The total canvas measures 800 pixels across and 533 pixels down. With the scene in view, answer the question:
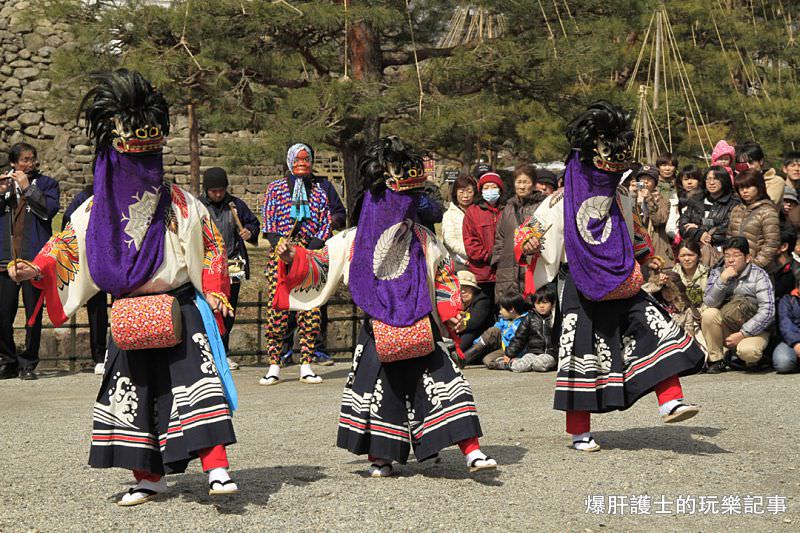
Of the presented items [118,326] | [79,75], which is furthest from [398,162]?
[79,75]

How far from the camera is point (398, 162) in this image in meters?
5.96

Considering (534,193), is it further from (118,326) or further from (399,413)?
(118,326)

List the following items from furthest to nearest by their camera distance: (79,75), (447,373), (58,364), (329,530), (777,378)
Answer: (79,75) → (58,364) → (777,378) → (447,373) → (329,530)

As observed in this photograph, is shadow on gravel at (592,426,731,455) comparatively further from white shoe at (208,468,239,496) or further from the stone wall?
the stone wall

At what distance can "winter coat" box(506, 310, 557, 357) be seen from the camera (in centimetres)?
1020

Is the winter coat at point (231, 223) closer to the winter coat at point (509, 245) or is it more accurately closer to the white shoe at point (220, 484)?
the winter coat at point (509, 245)

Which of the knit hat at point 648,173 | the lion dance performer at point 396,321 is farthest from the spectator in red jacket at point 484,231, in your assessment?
the lion dance performer at point 396,321

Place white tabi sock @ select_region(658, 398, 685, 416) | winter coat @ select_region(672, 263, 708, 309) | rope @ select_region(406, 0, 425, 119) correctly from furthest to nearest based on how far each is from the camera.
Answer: rope @ select_region(406, 0, 425, 119) → winter coat @ select_region(672, 263, 708, 309) → white tabi sock @ select_region(658, 398, 685, 416)

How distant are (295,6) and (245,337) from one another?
3330 mm

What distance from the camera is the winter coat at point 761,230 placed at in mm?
9625

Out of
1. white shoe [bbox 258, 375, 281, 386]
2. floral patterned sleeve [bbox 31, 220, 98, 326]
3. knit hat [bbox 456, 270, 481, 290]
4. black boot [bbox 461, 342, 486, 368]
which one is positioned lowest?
white shoe [bbox 258, 375, 281, 386]

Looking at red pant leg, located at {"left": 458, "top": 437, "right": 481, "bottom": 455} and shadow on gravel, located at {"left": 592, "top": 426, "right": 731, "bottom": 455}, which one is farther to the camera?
shadow on gravel, located at {"left": 592, "top": 426, "right": 731, "bottom": 455}

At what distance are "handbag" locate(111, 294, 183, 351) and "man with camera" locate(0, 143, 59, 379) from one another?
4.77m

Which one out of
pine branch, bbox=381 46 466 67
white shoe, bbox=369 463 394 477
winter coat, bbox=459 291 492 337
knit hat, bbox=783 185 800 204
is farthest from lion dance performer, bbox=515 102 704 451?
pine branch, bbox=381 46 466 67
